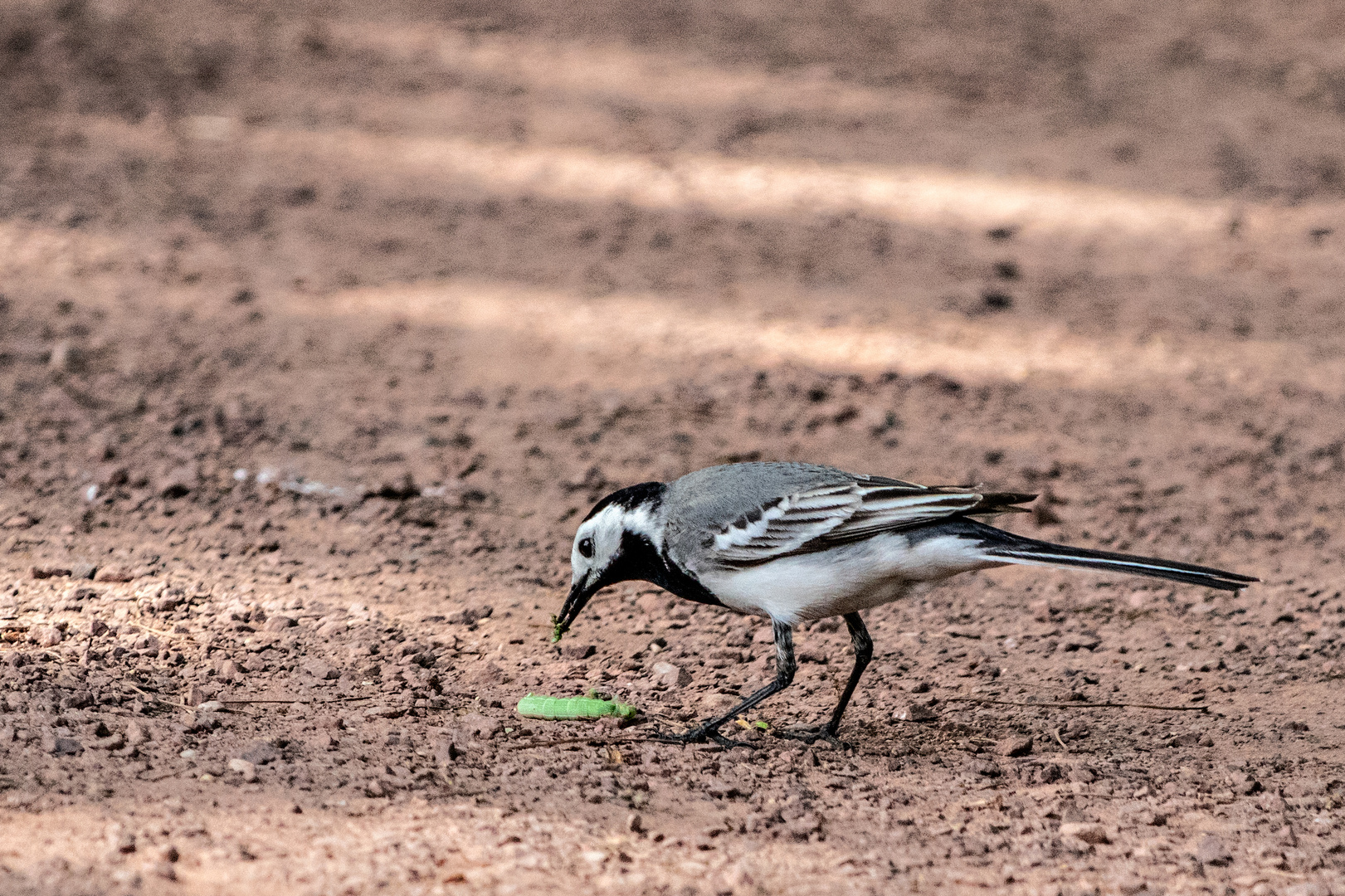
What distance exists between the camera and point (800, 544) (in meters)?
4.42

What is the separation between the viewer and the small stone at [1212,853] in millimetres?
3557

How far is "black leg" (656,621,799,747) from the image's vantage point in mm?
4375

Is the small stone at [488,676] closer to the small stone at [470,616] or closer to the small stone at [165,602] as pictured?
the small stone at [470,616]

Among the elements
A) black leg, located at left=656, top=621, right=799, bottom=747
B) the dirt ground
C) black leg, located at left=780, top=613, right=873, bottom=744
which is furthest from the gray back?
the dirt ground

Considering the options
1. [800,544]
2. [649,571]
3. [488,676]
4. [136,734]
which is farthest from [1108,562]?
[136,734]

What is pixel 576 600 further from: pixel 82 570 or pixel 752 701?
pixel 82 570

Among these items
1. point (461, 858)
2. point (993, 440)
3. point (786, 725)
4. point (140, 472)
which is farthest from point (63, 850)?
point (993, 440)

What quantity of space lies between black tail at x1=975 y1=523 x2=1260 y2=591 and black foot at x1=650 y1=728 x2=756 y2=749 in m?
1.01

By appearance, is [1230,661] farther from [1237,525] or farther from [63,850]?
[63,850]

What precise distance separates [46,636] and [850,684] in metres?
2.70

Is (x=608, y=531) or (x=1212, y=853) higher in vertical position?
(x=608, y=531)

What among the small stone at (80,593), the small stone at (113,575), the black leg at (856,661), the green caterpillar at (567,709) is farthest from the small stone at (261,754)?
the black leg at (856,661)

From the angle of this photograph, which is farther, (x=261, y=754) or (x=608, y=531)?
(x=608, y=531)

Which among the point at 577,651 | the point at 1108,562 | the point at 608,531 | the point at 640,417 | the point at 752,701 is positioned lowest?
the point at 640,417
